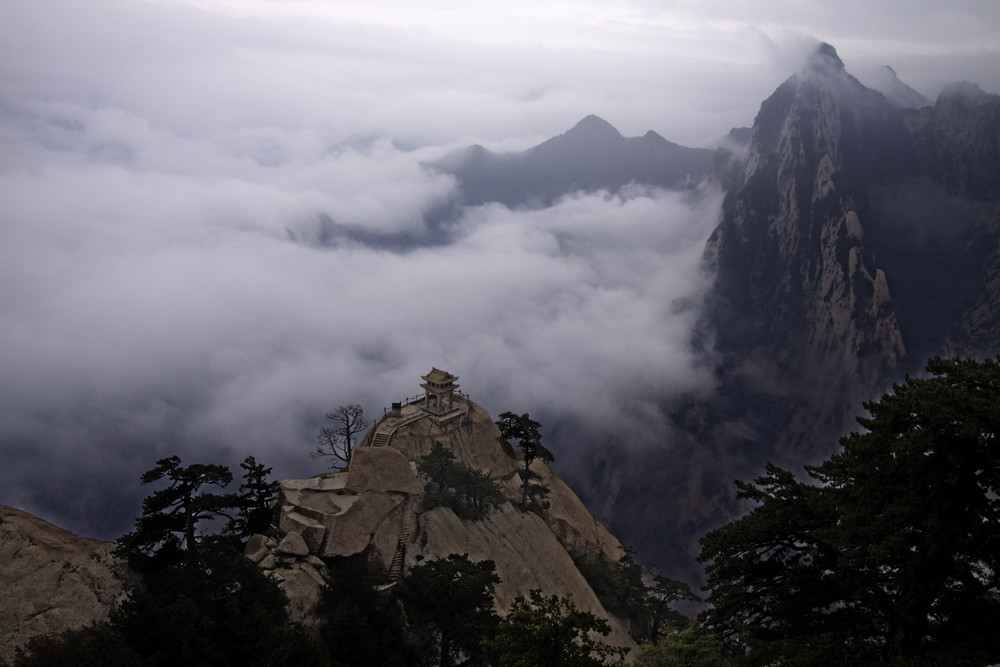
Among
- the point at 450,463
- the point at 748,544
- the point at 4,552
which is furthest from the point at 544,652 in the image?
the point at 450,463

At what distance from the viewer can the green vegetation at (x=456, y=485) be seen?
169 ft

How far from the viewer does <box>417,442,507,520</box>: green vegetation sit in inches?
2028

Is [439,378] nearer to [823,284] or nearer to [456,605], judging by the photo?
[456,605]

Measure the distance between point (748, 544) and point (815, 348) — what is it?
530ft

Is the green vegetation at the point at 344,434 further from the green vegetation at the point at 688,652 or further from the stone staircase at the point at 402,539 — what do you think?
the green vegetation at the point at 688,652

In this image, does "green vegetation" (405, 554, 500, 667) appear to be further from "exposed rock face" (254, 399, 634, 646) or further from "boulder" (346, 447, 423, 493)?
"boulder" (346, 447, 423, 493)

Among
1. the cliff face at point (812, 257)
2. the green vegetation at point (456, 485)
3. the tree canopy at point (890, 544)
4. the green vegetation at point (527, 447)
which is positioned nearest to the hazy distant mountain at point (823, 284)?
the cliff face at point (812, 257)

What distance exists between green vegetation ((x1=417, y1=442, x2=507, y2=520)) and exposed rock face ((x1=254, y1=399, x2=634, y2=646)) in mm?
1167

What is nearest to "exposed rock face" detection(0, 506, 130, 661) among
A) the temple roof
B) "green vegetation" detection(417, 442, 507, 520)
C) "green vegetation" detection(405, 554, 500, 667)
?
"green vegetation" detection(405, 554, 500, 667)

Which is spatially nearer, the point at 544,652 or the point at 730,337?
the point at 544,652

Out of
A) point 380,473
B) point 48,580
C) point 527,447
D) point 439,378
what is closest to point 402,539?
point 380,473

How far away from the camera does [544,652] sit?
22094mm

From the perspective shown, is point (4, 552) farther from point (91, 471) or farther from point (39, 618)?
point (91, 471)

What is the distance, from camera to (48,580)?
27500 mm
